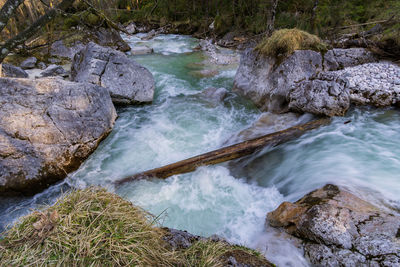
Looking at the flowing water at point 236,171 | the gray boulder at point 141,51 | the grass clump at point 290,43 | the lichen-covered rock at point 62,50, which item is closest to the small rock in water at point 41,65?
the lichen-covered rock at point 62,50

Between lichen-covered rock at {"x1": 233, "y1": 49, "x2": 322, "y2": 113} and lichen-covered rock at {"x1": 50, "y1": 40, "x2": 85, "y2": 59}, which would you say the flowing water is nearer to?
lichen-covered rock at {"x1": 233, "y1": 49, "x2": 322, "y2": 113}

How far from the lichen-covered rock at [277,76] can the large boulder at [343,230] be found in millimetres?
4176

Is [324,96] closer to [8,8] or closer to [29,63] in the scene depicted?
[8,8]

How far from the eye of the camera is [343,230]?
101 inches

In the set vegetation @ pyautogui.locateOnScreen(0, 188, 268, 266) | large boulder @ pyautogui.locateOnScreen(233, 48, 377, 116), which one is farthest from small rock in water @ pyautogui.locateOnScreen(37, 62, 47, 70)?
vegetation @ pyautogui.locateOnScreen(0, 188, 268, 266)

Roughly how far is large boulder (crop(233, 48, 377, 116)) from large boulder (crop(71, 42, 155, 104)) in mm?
3724

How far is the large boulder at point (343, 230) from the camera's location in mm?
2309

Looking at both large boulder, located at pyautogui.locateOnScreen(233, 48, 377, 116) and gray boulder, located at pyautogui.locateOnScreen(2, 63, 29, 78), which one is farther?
gray boulder, located at pyautogui.locateOnScreen(2, 63, 29, 78)

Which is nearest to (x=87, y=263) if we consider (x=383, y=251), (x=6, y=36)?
(x=383, y=251)

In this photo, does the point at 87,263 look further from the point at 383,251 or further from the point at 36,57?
the point at 36,57

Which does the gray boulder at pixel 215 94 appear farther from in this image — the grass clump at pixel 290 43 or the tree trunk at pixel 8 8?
the tree trunk at pixel 8 8

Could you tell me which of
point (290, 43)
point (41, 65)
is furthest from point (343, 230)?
point (41, 65)

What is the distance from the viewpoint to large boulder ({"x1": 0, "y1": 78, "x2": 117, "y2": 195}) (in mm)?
4305

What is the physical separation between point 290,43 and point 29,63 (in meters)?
12.3
